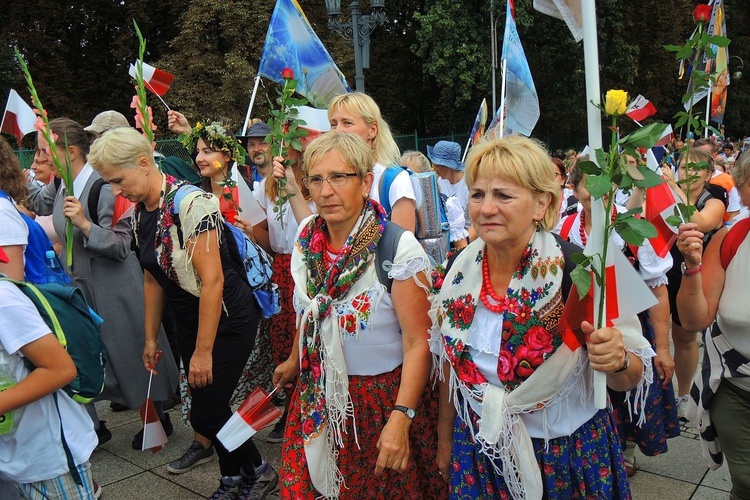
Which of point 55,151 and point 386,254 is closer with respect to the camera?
point 386,254

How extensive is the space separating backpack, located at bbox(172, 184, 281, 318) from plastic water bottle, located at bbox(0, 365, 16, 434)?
1.29 m

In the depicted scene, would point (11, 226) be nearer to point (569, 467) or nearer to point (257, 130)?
point (569, 467)

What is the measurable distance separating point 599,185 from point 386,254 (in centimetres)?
97

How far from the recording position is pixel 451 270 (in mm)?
2326

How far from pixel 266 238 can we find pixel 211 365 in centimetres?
135

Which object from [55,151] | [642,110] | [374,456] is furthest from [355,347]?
[55,151]

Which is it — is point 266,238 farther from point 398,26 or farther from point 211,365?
point 398,26

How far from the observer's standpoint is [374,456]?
2609 millimetres

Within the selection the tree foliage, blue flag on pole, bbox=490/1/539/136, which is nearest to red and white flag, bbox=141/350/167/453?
blue flag on pole, bbox=490/1/539/136

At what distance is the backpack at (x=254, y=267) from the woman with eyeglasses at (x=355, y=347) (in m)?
0.89

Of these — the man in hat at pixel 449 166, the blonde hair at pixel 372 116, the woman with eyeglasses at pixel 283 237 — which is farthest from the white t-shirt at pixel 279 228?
the man in hat at pixel 449 166

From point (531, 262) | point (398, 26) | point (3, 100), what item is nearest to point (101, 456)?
point (531, 262)

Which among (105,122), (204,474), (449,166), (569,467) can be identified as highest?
(105,122)

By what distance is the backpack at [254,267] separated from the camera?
3.47 metres
